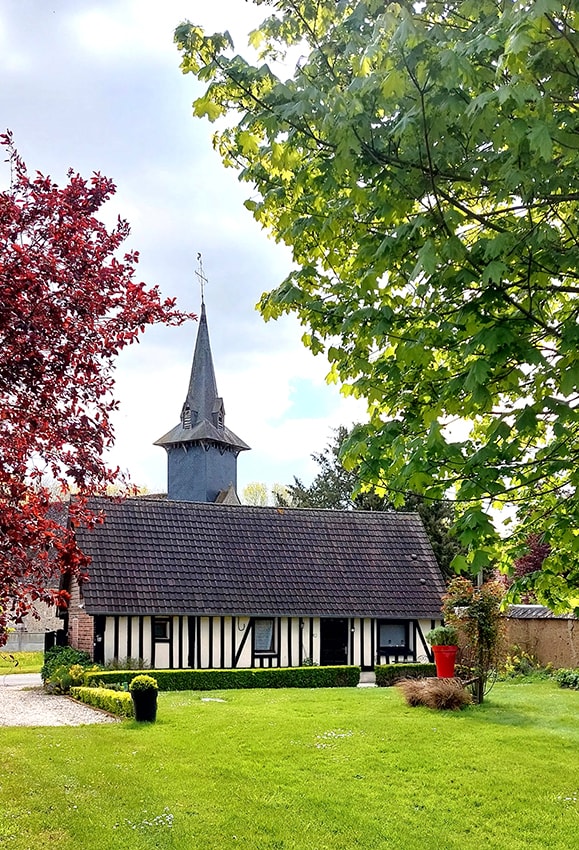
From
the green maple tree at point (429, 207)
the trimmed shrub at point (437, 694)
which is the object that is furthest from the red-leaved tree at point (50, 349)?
the trimmed shrub at point (437, 694)

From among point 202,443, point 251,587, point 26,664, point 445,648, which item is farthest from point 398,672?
point 202,443

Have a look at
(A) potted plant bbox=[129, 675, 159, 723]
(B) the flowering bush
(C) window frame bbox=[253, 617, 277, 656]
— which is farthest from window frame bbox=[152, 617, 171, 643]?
(B) the flowering bush

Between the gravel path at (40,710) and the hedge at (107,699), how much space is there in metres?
0.15

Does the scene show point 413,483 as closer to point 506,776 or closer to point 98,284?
point 98,284

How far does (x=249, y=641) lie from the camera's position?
22.9 meters

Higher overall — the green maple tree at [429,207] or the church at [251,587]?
the green maple tree at [429,207]

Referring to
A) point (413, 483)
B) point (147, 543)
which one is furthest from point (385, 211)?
point (147, 543)

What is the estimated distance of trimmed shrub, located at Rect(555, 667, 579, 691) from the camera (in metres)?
20.7

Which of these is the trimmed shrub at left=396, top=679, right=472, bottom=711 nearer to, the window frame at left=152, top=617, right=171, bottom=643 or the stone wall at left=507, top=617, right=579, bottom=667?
the window frame at left=152, top=617, right=171, bottom=643

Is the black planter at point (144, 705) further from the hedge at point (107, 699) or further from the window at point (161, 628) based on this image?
the window at point (161, 628)

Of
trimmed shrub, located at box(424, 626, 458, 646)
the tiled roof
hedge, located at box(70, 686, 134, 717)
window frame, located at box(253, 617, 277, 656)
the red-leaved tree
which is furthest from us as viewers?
the tiled roof

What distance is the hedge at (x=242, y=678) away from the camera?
18.5 metres

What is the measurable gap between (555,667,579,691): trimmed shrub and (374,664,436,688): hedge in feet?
10.8

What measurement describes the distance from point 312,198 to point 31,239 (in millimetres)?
2749
